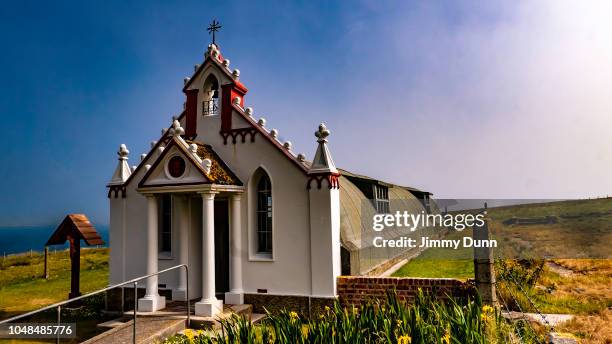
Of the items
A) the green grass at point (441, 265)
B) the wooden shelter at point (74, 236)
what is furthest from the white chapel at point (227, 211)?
the green grass at point (441, 265)

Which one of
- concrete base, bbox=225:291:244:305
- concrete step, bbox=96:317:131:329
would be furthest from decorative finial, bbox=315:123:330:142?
concrete step, bbox=96:317:131:329

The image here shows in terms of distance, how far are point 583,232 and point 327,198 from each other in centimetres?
2371

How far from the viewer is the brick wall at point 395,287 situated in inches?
404

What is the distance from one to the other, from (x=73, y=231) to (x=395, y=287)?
11860 millimetres

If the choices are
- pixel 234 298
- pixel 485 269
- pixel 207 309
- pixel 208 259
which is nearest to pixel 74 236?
pixel 208 259

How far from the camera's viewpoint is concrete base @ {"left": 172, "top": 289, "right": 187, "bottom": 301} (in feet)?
42.0

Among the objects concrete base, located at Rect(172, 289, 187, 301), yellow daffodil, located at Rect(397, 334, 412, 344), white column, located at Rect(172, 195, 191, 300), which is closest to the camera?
yellow daffodil, located at Rect(397, 334, 412, 344)

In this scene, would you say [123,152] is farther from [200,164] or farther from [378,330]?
[378,330]

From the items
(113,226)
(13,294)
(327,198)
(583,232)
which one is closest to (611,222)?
(583,232)

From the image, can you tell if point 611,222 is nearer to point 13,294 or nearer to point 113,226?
point 113,226

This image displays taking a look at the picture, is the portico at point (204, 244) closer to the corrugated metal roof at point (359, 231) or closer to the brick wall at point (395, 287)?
the brick wall at point (395, 287)

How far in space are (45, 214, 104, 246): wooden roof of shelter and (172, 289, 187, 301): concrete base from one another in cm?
395

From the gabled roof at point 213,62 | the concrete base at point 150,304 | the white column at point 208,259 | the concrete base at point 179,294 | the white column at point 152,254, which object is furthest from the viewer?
the gabled roof at point 213,62

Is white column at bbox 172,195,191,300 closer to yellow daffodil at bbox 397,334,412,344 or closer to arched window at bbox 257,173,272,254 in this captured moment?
arched window at bbox 257,173,272,254
